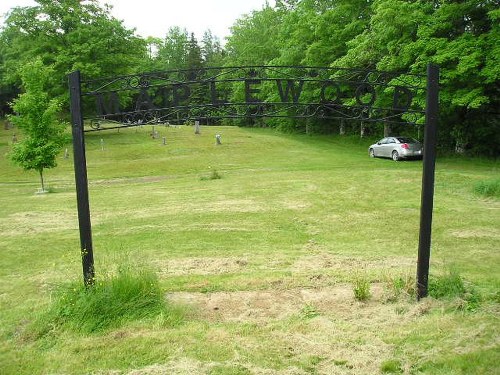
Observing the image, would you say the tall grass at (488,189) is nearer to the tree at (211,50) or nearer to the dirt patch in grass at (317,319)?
the dirt patch in grass at (317,319)

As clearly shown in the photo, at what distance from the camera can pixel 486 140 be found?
22.5 meters

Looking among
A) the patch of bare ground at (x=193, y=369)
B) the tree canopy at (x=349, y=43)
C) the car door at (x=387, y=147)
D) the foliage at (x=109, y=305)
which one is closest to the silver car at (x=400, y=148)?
the car door at (x=387, y=147)

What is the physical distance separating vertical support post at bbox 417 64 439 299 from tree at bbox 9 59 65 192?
54.8ft

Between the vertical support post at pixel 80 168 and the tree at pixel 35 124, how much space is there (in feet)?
47.7

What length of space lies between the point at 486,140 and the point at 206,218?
1668 centimetres

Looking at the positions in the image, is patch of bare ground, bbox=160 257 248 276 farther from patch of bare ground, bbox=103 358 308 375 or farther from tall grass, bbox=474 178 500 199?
tall grass, bbox=474 178 500 199

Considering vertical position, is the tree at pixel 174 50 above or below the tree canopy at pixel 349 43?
above

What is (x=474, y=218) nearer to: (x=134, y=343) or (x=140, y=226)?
(x=140, y=226)

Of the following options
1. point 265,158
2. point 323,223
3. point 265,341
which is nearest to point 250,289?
point 265,341

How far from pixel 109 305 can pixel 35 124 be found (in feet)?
51.1

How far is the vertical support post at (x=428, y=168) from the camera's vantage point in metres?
5.78

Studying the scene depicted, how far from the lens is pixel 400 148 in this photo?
23.6 m

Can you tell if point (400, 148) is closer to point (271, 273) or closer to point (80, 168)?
point (271, 273)

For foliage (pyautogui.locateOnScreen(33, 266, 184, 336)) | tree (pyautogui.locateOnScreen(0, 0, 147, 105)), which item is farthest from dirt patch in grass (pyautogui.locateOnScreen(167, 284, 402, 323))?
tree (pyautogui.locateOnScreen(0, 0, 147, 105))
